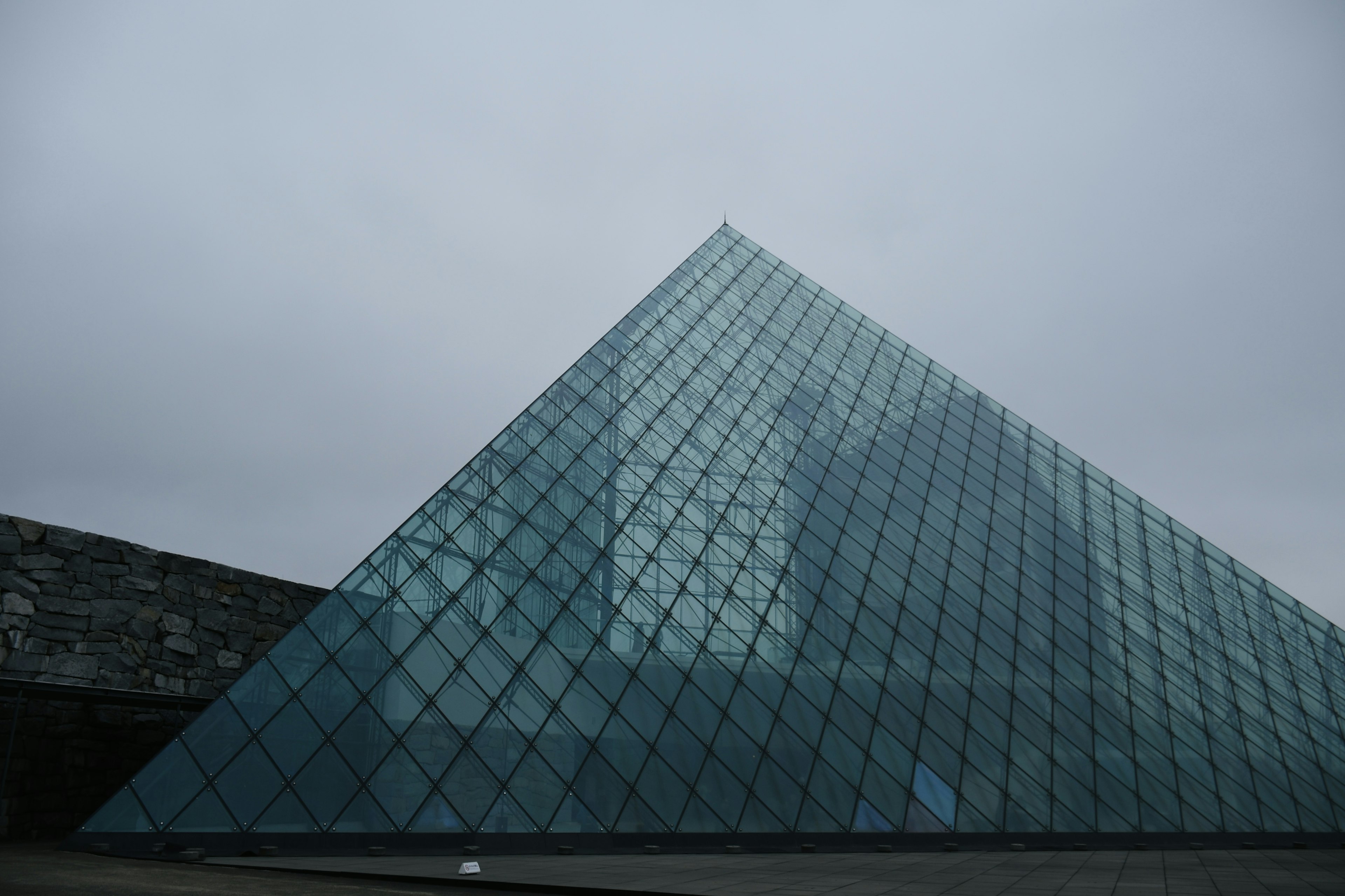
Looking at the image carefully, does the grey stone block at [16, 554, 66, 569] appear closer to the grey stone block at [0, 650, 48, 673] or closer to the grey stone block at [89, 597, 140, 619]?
the grey stone block at [89, 597, 140, 619]

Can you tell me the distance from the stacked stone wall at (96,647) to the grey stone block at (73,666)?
0.02 metres

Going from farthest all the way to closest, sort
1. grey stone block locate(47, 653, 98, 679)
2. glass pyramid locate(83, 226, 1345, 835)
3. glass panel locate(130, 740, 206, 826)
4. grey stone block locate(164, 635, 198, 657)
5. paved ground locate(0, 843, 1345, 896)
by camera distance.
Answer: grey stone block locate(164, 635, 198, 657)
grey stone block locate(47, 653, 98, 679)
glass pyramid locate(83, 226, 1345, 835)
glass panel locate(130, 740, 206, 826)
paved ground locate(0, 843, 1345, 896)

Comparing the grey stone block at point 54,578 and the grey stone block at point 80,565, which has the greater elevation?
the grey stone block at point 80,565

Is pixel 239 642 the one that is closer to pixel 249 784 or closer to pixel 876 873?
pixel 249 784

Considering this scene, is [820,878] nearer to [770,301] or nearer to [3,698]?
[3,698]

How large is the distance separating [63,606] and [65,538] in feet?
4.15

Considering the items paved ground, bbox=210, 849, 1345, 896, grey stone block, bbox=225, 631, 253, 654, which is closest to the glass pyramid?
paved ground, bbox=210, 849, 1345, 896

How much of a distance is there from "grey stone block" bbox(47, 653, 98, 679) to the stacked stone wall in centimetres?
2

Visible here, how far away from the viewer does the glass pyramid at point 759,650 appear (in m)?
11.6

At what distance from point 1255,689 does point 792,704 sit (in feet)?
38.9

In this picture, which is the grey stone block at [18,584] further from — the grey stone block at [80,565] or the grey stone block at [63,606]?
the grey stone block at [80,565]

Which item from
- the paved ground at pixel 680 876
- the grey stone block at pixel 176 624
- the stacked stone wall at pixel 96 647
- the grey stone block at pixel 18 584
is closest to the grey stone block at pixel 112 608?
the stacked stone wall at pixel 96 647

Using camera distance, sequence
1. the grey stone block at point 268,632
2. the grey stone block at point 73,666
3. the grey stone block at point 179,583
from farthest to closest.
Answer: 1. the grey stone block at point 268,632
2. the grey stone block at point 179,583
3. the grey stone block at point 73,666

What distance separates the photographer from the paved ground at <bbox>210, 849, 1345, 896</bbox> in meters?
7.71
